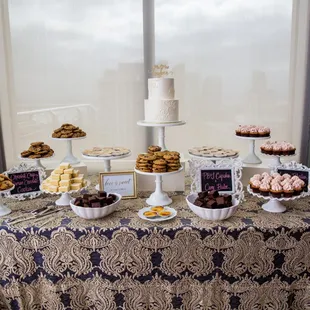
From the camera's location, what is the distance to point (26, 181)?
1.85m

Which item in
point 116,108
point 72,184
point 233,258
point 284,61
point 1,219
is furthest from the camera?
point 116,108

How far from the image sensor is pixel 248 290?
1.48 meters

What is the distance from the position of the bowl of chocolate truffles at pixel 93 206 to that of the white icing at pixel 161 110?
58 cm

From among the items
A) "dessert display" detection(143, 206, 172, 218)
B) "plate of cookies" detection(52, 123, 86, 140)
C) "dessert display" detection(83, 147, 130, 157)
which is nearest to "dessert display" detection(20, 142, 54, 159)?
"plate of cookies" detection(52, 123, 86, 140)

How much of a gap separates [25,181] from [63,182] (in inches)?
12.7

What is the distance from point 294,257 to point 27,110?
7.27ft

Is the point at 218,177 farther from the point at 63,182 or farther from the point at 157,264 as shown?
the point at 63,182

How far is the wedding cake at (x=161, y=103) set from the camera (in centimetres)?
189

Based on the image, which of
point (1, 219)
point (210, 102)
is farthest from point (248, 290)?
point (210, 102)

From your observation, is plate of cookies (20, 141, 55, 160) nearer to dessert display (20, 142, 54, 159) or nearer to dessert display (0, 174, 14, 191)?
dessert display (20, 142, 54, 159)

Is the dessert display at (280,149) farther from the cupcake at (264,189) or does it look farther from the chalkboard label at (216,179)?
the cupcake at (264,189)

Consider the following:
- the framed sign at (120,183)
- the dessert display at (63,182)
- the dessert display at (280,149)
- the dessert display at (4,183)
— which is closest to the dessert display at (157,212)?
the framed sign at (120,183)

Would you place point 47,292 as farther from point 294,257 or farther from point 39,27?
point 39,27

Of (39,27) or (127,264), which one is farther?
(39,27)
